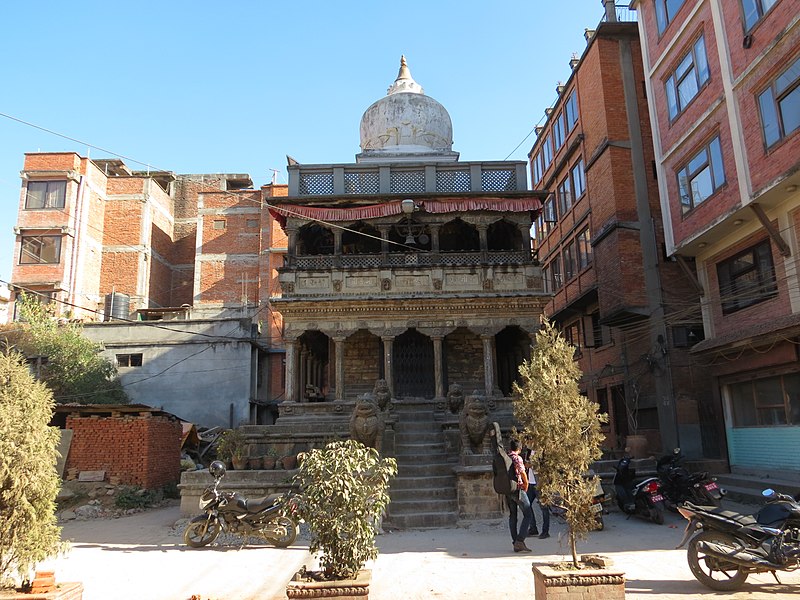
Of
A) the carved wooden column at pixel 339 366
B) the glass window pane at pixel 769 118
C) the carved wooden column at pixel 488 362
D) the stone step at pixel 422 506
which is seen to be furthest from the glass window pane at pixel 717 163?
the carved wooden column at pixel 339 366

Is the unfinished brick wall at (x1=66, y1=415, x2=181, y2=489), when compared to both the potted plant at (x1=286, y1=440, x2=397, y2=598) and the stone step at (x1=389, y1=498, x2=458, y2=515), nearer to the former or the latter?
the stone step at (x1=389, y1=498, x2=458, y2=515)

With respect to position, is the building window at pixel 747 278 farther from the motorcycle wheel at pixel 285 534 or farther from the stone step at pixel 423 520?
the motorcycle wheel at pixel 285 534

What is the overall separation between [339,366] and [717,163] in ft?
41.5

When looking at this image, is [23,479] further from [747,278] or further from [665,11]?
[665,11]

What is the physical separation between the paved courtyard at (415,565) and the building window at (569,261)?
16236mm

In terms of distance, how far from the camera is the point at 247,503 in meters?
10.8

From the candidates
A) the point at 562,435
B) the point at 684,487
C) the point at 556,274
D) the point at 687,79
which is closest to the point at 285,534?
the point at 562,435

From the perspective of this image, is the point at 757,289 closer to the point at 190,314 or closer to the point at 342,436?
the point at 342,436

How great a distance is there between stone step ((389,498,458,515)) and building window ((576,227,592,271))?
14.9m

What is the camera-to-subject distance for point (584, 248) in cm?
2589

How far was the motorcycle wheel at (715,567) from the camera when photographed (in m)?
7.46

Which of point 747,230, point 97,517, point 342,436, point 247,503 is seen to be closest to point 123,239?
point 97,517

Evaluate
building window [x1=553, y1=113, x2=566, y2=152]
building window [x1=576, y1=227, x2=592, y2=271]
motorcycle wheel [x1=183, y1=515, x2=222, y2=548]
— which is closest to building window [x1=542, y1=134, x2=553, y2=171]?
building window [x1=553, y1=113, x2=566, y2=152]

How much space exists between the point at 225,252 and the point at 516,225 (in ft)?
89.3
